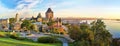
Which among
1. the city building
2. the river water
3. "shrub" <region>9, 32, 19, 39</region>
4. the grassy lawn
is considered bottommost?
the grassy lawn

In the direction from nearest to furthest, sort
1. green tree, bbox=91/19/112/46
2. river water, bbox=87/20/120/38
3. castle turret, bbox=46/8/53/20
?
1. green tree, bbox=91/19/112/46
2. river water, bbox=87/20/120/38
3. castle turret, bbox=46/8/53/20

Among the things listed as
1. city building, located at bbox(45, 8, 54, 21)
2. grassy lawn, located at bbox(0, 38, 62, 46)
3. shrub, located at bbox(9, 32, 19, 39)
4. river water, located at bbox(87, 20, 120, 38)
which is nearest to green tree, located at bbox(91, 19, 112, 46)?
river water, located at bbox(87, 20, 120, 38)

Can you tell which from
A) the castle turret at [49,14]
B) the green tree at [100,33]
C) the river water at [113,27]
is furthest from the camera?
the castle turret at [49,14]

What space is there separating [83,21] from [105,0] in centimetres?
66

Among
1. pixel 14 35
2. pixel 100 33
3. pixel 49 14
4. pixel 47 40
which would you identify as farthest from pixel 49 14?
pixel 100 33

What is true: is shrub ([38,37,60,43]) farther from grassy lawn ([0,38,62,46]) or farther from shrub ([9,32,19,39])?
shrub ([9,32,19,39])

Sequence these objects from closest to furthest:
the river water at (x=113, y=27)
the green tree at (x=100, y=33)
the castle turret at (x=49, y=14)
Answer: the green tree at (x=100, y=33)
the river water at (x=113, y=27)
the castle turret at (x=49, y=14)

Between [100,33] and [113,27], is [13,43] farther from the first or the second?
[113,27]

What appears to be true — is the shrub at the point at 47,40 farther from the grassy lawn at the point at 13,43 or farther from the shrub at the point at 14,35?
the shrub at the point at 14,35

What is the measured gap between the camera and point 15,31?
19.1 ft

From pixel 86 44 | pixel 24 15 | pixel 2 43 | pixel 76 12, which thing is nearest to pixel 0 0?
pixel 24 15

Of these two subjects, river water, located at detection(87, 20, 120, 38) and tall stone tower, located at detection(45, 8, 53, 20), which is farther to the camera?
tall stone tower, located at detection(45, 8, 53, 20)

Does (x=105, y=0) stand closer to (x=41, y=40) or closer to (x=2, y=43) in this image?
(x=41, y=40)

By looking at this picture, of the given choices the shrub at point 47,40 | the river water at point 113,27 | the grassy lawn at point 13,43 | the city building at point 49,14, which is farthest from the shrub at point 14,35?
the river water at point 113,27
